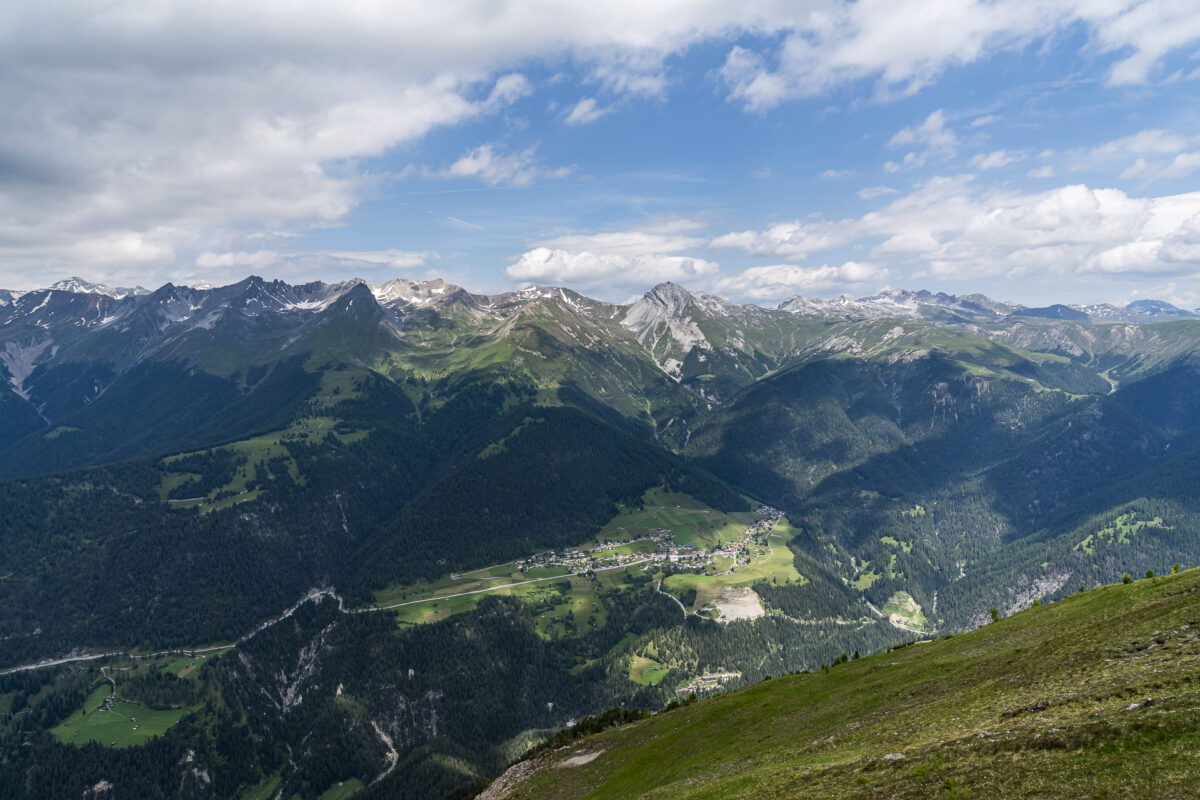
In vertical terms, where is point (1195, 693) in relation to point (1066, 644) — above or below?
above

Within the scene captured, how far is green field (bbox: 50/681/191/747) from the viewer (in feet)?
595

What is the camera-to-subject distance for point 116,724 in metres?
187

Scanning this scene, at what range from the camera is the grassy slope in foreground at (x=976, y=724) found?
2858 cm

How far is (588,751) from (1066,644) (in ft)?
235

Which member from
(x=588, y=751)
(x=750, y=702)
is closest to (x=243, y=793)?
(x=588, y=751)

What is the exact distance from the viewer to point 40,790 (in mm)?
168750

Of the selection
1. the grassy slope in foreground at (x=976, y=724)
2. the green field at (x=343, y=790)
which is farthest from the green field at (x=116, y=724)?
the grassy slope in foreground at (x=976, y=724)

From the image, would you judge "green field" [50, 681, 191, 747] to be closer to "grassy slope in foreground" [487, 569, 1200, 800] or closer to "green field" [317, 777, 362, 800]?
"green field" [317, 777, 362, 800]

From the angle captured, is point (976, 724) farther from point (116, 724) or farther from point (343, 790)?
point (116, 724)

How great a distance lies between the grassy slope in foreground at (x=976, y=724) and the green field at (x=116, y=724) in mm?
171235

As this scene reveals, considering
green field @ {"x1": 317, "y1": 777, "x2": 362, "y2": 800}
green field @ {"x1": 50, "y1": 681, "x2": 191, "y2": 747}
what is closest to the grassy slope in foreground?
green field @ {"x1": 317, "y1": 777, "x2": 362, "y2": 800}

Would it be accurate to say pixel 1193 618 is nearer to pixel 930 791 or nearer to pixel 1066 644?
pixel 1066 644

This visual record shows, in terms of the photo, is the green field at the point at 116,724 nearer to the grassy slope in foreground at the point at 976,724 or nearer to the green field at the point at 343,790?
the green field at the point at 343,790

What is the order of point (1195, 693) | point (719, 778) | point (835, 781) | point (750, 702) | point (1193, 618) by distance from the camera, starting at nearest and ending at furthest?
point (1195, 693) < point (835, 781) < point (1193, 618) < point (719, 778) < point (750, 702)
